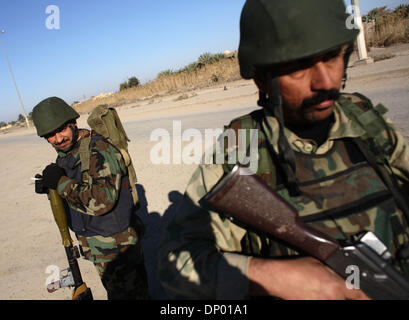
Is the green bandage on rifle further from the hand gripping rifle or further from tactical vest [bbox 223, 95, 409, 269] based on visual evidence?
tactical vest [bbox 223, 95, 409, 269]

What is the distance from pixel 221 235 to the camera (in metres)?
1.16

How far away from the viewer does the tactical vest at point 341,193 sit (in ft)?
3.77

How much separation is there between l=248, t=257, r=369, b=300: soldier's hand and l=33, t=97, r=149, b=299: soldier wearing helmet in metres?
1.63

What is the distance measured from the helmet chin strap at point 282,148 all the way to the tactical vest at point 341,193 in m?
0.03

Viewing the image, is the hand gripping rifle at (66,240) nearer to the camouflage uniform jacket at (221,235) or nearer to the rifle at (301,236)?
the camouflage uniform jacket at (221,235)

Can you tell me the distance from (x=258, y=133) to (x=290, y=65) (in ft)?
0.94

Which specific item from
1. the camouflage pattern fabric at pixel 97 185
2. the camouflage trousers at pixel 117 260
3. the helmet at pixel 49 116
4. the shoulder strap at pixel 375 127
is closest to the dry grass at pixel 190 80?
the helmet at pixel 49 116

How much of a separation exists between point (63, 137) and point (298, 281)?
2.31m

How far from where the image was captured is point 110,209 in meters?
2.43

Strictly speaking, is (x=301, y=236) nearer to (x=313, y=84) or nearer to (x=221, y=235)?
(x=221, y=235)

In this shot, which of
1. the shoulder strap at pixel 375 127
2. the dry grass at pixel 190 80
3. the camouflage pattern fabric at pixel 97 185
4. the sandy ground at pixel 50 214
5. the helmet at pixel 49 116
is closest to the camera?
the shoulder strap at pixel 375 127

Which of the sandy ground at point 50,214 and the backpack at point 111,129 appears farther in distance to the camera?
the sandy ground at point 50,214

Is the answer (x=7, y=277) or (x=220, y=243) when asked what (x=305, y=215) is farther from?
(x=7, y=277)

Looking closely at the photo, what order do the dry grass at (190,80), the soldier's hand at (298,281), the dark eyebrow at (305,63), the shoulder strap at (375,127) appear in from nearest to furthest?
1. the soldier's hand at (298,281)
2. the dark eyebrow at (305,63)
3. the shoulder strap at (375,127)
4. the dry grass at (190,80)
